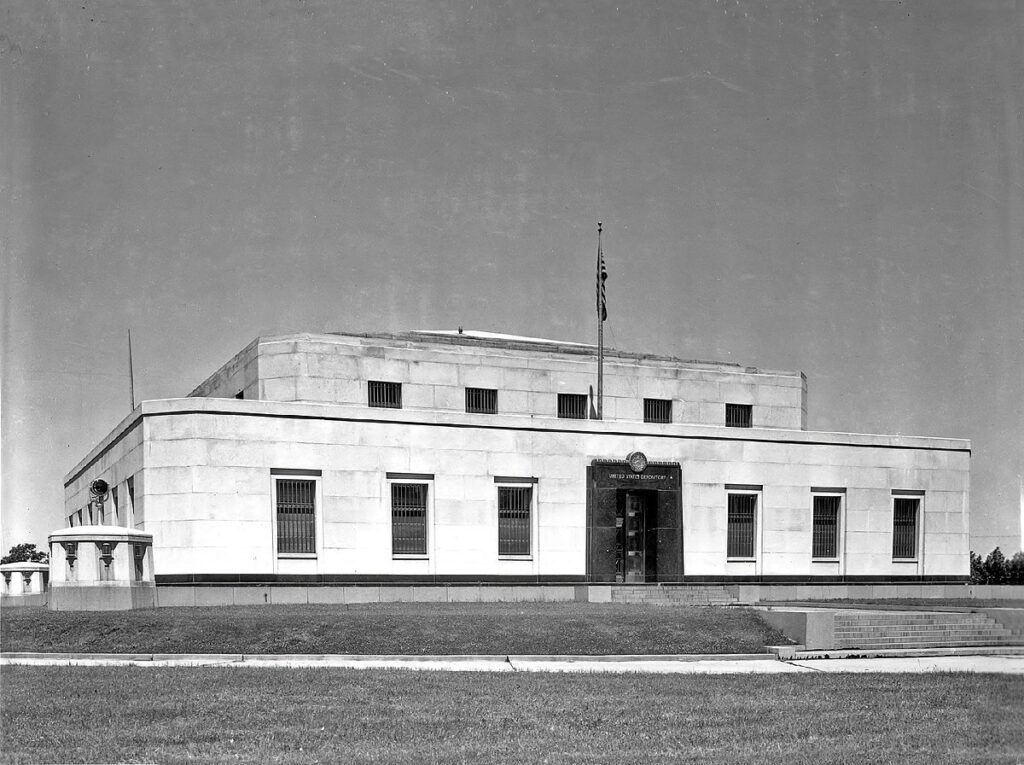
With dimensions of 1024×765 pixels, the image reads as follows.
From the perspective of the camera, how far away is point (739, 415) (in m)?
50.2

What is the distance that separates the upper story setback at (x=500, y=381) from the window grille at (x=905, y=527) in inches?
244

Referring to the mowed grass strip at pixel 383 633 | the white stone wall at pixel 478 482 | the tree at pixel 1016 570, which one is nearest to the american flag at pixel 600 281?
the white stone wall at pixel 478 482

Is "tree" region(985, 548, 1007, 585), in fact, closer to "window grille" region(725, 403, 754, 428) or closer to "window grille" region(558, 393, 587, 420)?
"window grille" region(725, 403, 754, 428)

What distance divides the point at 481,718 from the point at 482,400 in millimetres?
32129

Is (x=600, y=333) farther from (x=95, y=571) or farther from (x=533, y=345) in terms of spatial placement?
(x=95, y=571)

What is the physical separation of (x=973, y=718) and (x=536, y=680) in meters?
7.08

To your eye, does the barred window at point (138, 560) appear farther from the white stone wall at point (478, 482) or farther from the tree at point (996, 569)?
the tree at point (996, 569)

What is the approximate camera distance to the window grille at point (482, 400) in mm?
45844

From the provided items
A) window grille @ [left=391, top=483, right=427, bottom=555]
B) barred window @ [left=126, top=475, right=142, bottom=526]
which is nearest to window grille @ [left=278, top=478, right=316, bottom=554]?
window grille @ [left=391, top=483, right=427, bottom=555]

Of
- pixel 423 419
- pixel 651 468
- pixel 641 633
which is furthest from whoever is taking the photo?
pixel 651 468

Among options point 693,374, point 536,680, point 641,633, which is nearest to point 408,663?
point 536,680

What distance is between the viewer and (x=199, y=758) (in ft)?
37.7

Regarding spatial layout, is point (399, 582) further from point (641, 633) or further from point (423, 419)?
point (641, 633)

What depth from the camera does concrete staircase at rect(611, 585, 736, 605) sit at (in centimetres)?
3966
